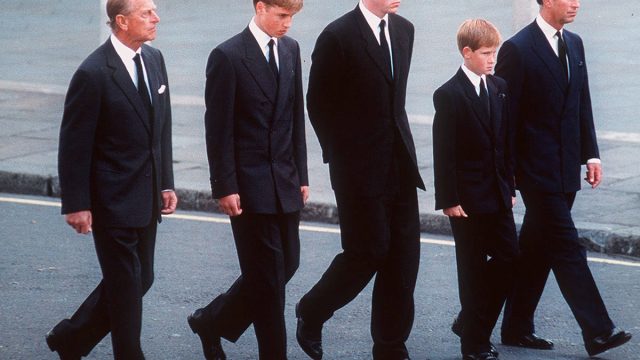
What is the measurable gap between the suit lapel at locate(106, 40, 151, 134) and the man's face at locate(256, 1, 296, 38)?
23.3 inches

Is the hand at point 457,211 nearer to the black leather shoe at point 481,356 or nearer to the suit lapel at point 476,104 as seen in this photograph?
the suit lapel at point 476,104

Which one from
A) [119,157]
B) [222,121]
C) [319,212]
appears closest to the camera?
[119,157]

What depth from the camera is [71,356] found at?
6.49 m

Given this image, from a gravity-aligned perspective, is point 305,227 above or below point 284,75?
below

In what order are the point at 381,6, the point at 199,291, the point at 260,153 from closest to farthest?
the point at 260,153, the point at 381,6, the point at 199,291

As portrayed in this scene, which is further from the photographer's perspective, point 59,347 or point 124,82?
point 59,347

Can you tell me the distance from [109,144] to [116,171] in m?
0.11

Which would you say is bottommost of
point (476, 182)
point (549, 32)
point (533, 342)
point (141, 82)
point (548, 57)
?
point (533, 342)

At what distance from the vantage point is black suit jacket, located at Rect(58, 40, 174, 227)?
6.11m

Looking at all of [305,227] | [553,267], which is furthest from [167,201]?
[305,227]

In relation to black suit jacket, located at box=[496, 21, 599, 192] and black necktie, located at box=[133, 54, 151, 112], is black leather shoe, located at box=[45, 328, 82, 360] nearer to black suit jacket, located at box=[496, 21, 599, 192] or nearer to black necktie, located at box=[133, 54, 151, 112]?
black necktie, located at box=[133, 54, 151, 112]

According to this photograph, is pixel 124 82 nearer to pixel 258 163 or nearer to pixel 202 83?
pixel 258 163

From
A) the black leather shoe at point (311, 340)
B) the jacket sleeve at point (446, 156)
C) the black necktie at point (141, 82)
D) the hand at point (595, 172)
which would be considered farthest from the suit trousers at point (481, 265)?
the black necktie at point (141, 82)

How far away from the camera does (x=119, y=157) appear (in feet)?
20.4
